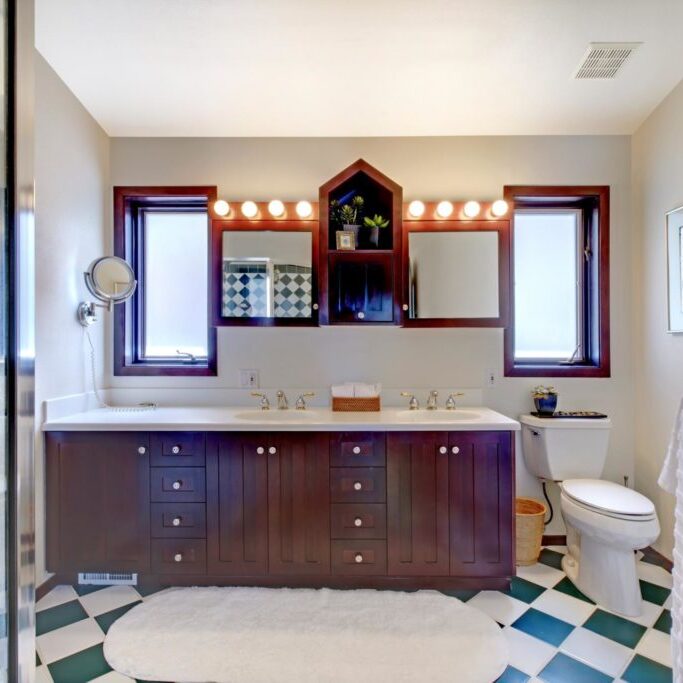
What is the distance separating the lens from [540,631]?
1.67m

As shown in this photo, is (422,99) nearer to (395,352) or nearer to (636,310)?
(395,352)

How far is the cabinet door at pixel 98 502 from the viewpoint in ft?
6.28

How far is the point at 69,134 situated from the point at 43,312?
0.96 meters

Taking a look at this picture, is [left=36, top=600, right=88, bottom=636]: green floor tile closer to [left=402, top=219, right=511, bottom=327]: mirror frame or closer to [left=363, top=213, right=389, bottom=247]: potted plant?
[left=402, top=219, right=511, bottom=327]: mirror frame

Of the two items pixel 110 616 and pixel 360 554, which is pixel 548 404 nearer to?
pixel 360 554

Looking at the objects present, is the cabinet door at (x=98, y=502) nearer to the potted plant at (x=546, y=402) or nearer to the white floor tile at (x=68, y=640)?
the white floor tile at (x=68, y=640)

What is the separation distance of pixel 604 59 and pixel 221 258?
215cm

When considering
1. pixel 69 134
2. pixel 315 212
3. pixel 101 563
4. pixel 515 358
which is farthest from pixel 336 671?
pixel 69 134

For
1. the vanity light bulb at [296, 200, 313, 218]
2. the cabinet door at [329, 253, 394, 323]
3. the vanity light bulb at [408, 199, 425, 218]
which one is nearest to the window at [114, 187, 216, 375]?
the vanity light bulb at [296, 200, 313, 218]

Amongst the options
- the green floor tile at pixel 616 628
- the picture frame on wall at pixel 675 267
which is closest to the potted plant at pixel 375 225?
the picture frame on wall at pixel 675 267

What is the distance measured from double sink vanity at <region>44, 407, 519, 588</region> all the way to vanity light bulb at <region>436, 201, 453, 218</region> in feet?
3.98

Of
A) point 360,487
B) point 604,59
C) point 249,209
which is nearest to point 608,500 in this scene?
point 360,487

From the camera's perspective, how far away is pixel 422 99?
83.6 inches

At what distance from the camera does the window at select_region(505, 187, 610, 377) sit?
2.46 m
